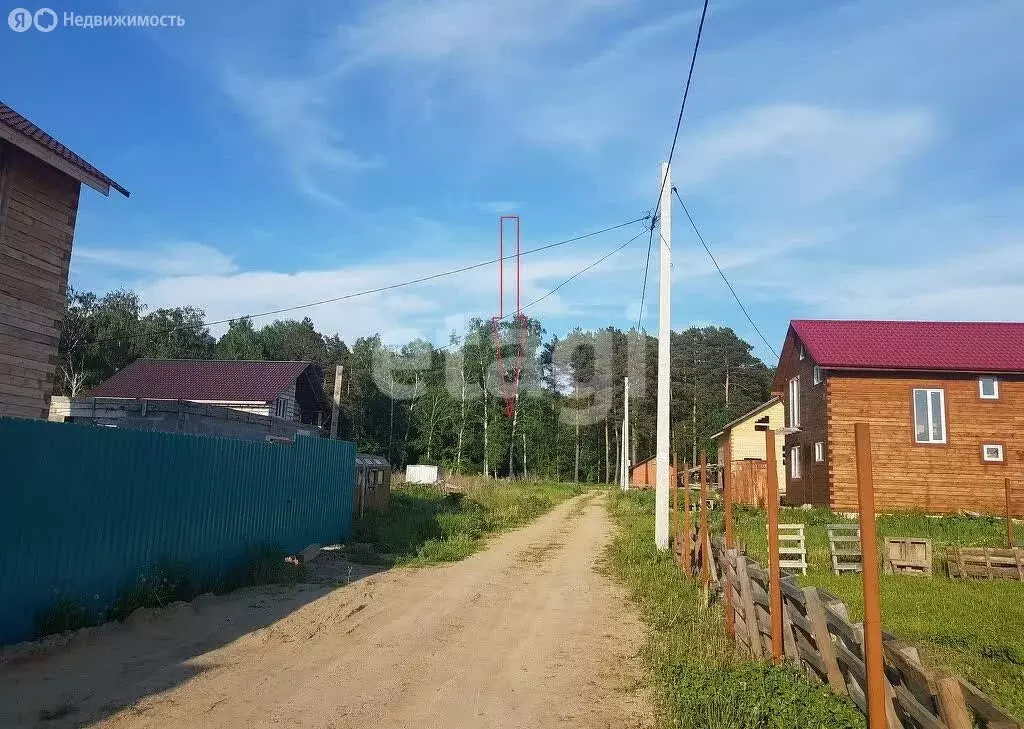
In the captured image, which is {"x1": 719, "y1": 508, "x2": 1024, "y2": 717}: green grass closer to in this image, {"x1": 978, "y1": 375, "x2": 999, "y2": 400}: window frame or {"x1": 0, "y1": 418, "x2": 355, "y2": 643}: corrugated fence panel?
{"x1": 0, "y1": 418, "x2": 355, "y2": 643}: corrugated fence panel

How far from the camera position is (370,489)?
20297 mm

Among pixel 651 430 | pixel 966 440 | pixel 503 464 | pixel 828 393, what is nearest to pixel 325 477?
pixel 828 393

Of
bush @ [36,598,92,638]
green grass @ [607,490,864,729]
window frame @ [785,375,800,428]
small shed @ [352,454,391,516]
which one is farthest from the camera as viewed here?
window frame @ [785,375,800,428]

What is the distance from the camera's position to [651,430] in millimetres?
73688

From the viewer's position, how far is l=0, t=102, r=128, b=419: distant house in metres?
10.8

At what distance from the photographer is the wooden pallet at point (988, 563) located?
13172mm

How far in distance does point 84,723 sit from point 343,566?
26.3ft

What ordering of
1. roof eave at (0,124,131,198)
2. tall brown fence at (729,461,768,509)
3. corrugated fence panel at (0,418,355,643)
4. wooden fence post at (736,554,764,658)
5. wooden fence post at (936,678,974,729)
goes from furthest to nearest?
tall brown fence at (729,461,768,509)
roof eave at (0,124,131,198)
corrugated fence panel at (0,418,355,643)
wooden fence post at (736,554,764,658)
wooden fence post at (936,678,974,729)

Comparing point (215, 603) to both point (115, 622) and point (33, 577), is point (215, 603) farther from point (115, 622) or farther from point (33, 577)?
point (33, 577)

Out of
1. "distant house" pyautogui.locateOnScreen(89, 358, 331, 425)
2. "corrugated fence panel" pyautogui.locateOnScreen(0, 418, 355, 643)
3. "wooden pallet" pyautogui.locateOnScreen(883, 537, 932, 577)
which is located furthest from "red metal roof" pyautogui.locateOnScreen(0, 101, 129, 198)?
"distant house" pyautogui.locateOnScreen(89, 358, 331, 425)

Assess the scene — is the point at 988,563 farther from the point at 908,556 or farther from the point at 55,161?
the point at 55,161

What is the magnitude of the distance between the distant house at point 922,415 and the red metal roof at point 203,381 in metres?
22.5

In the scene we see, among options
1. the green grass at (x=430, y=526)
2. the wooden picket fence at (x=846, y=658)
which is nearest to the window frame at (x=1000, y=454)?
the green grass at (x=430, y=526)

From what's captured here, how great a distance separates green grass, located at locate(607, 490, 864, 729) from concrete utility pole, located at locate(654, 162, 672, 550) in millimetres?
4422
